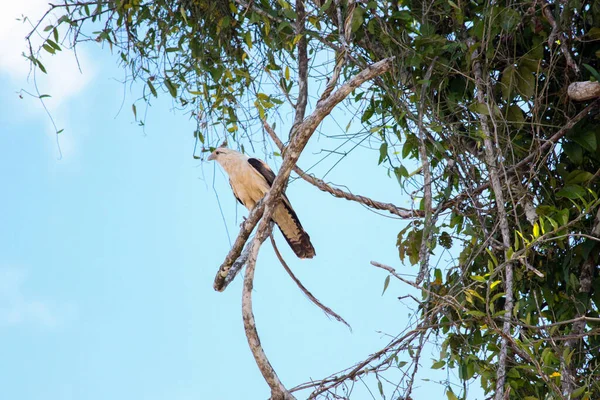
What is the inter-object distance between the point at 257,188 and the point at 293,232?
0.48 meters

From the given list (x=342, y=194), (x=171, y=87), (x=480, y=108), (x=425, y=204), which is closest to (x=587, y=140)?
(x=480, y=108)

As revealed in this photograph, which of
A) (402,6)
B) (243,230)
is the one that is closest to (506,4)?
(402,6)

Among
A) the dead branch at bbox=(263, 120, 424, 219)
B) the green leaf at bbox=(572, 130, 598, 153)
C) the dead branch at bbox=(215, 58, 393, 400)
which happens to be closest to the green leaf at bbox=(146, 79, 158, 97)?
the dead branch at bbox=(263, 120, 424, 219)

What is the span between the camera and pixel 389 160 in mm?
3375

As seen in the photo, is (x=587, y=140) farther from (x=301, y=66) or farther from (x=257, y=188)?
(x=257, y=188)

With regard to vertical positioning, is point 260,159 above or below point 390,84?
above

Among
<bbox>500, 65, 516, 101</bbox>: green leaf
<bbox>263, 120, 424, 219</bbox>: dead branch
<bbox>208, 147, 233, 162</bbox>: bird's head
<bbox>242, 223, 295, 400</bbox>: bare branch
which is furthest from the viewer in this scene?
<bbox>208, 147, 233, 162</bbox>: bird's head

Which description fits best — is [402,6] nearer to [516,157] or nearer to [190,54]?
[516,157]

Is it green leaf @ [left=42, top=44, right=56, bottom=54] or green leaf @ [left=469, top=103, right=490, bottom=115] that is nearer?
green leaf @ [left=469, top=103, right=490, bottom=115]

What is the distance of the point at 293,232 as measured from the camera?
4531mm

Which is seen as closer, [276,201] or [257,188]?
[276,201]

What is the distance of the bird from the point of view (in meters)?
4.49

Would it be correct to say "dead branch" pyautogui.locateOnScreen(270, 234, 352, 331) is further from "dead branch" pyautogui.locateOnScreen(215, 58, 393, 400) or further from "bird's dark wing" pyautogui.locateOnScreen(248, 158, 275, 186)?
"bird's dark wing" pyautogui.locateOnScreen(248, 158, 275, 186)

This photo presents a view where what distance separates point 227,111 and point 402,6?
3.95 feet
